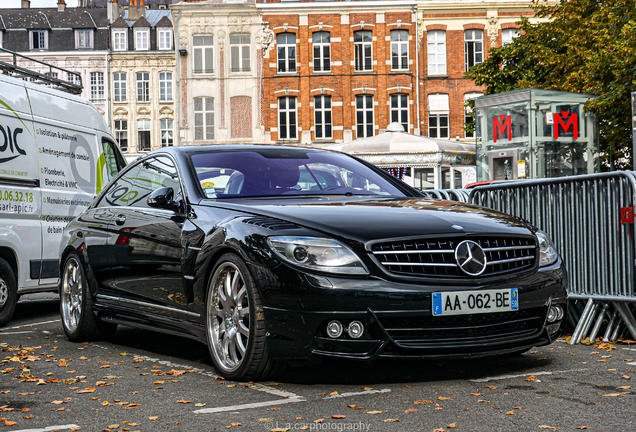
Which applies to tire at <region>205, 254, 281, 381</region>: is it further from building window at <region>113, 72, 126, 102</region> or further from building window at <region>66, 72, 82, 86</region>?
building window at <region>113, 72, 126, 102</region>

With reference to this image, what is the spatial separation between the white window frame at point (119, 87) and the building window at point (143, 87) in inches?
33.6

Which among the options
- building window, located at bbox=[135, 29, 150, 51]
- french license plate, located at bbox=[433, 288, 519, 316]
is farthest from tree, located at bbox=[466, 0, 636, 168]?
building window, located at bbox=[135, 29, 150, 51]

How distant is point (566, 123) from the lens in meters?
24.3

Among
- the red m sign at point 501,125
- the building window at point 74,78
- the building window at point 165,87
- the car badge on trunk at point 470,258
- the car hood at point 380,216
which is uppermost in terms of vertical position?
the building window at point 165,87

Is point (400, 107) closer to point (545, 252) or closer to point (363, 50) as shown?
point (363, 50)

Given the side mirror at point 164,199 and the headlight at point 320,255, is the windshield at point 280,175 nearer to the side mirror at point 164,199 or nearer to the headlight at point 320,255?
the side mirror at point 164,199

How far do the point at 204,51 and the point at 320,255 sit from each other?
4292cm

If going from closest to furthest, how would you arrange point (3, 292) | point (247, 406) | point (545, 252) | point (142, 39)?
point (247, 406) < point (545, 252) < point (3, 292) < point (142, 39)

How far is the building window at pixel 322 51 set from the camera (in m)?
45.5

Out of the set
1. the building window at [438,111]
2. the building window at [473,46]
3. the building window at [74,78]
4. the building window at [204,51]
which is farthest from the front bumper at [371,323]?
the building window at [204,51]

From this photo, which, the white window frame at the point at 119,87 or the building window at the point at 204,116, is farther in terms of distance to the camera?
the white window frame at the point at 119,87

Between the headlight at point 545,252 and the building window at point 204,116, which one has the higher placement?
the building window at point 204,116

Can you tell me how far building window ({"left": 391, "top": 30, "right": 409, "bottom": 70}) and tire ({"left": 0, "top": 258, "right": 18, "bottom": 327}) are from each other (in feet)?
125

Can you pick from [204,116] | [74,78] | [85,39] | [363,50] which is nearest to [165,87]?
[204,116]
